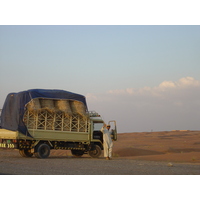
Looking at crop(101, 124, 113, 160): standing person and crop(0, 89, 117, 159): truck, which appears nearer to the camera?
crop(0, 89, 117, 159): truck

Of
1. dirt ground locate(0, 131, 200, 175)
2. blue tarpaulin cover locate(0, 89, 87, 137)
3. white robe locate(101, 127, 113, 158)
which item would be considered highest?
blue tarpaulin cover locate(0, 89, 87, 137)

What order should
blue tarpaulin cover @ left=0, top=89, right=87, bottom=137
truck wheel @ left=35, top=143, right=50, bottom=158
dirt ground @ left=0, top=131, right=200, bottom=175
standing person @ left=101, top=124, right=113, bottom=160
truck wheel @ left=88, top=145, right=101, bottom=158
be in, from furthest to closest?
1. truck wheel @ left=88, top=145, right=101, bottom=158
2. standing person @ left=101, top=124, right=113, bottom=160
3. truck wheel @ left=35, top=143, right=50, bottom=158
4. blue tarpaulin cover @ left=0, top=89, right=87, bottom=137
5. dirt ground @ left=0, top=131, right=200, bottom=175

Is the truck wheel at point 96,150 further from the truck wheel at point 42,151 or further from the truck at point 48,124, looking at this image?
the truck wheel at point 42,151

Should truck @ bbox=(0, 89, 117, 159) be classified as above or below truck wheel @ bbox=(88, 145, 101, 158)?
above

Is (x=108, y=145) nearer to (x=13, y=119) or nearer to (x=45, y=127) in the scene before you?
(x=45, y=127)

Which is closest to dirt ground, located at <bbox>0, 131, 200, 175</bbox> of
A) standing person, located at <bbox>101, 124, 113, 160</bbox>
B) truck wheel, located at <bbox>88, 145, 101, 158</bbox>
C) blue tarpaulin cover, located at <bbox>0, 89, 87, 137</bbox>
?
truck wheel, located at <bbox>88, 145, 101, 158</bbox>

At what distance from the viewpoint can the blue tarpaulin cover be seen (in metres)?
21.7

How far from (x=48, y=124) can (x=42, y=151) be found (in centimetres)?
164

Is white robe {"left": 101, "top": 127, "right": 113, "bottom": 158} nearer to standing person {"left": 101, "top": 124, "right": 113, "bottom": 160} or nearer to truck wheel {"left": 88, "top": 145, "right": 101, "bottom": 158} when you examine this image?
standing person {"left": 101, "top": 124, "right": 113, "bottom": 160}

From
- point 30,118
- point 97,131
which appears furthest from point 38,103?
point 97,131

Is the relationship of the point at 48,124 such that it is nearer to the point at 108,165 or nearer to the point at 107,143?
the point at 107,143

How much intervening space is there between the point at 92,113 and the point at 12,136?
213 inches

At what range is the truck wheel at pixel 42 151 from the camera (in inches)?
882

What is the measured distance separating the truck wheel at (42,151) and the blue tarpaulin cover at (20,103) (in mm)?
1112
